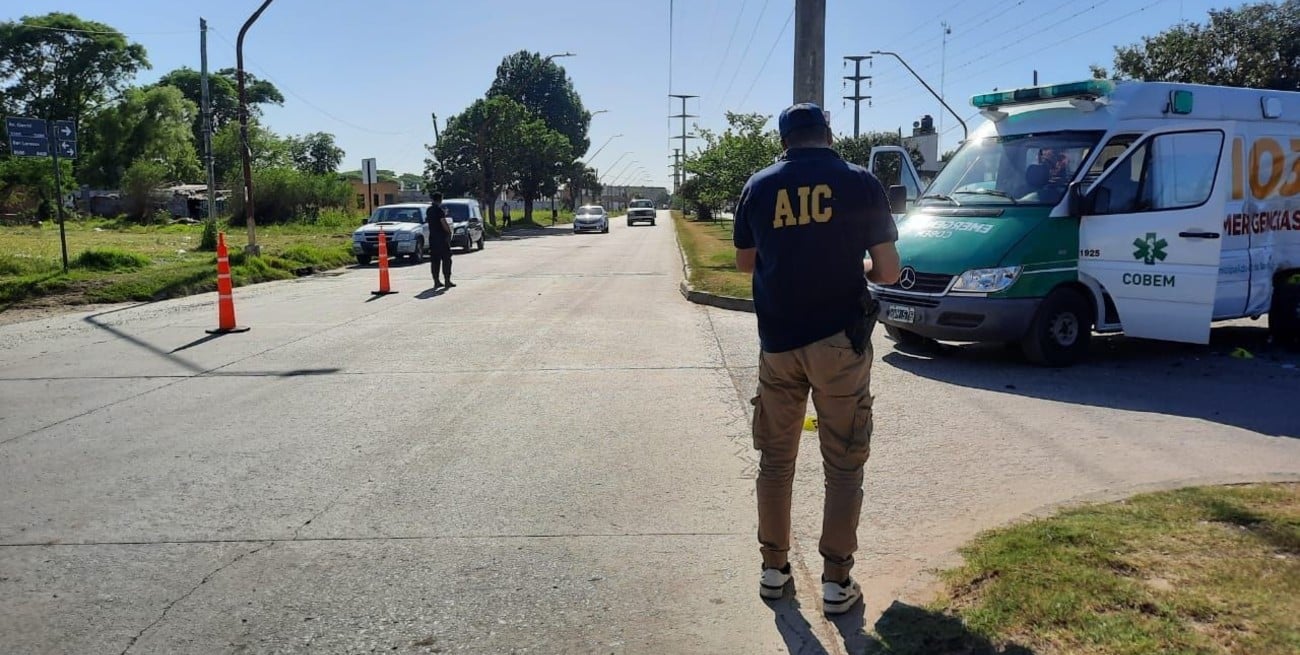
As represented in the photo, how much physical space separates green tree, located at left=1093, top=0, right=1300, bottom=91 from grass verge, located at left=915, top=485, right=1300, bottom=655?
3062 cm

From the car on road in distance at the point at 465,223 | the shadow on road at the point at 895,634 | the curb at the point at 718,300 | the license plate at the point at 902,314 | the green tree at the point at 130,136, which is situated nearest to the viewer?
the shadow on road at the point at 895,634

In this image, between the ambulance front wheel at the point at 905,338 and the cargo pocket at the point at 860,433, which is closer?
the cargo pocket at the point at 860,433

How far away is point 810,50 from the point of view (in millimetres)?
10828

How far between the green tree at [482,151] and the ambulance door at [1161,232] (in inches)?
1701

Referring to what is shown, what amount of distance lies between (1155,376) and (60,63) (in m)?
76.7

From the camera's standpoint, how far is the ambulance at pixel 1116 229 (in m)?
8.32

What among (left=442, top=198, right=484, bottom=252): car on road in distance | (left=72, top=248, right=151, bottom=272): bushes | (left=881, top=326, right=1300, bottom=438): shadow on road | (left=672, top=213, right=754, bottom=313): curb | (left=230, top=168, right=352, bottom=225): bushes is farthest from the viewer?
(left=230, top=168, right=352, bottom=225): bushes

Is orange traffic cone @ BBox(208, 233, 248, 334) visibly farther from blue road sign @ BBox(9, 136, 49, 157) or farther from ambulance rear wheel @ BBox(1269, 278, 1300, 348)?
ambulance rear wheel @ BBox(1269, 278, 1300, 348)

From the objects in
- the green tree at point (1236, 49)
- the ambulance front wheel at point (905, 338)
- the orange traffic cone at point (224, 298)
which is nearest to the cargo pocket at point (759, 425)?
the ambulance front wheel at point (905, 338)

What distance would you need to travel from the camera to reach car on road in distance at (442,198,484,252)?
3014cm

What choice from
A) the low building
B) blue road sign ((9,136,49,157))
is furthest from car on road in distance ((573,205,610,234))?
blue road sign ((9,136,49,157))

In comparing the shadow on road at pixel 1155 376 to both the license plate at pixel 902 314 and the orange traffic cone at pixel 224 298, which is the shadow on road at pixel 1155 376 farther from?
the orange traffic cone at pixel 224 298

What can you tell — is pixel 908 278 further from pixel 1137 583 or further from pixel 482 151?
pixel 482 151

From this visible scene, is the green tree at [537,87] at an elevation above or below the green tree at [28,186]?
above
